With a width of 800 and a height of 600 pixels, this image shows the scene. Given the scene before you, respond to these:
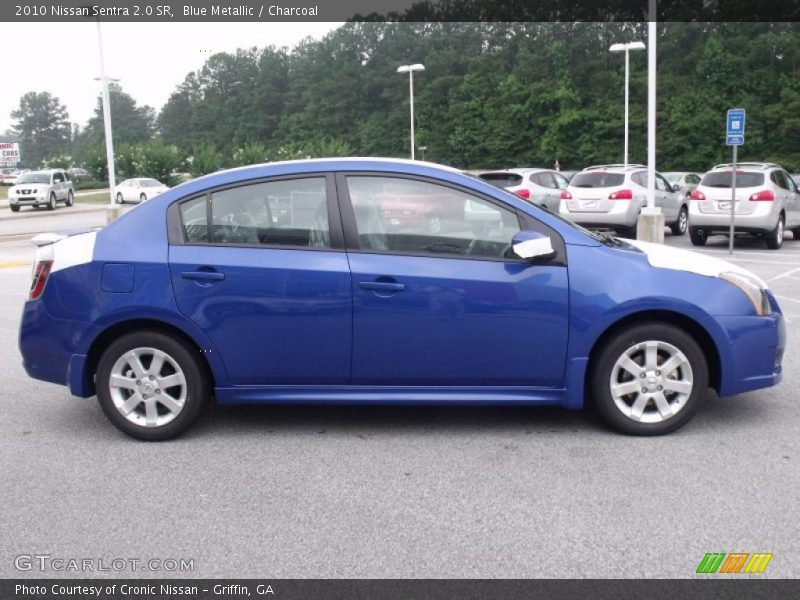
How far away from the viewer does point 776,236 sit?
16.5 metres

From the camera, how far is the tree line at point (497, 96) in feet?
210

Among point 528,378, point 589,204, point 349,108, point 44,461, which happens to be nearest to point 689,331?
point 528,378

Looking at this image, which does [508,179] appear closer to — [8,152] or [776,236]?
[776,236]

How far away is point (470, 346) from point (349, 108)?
8327cm

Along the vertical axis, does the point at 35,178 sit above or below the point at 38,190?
above

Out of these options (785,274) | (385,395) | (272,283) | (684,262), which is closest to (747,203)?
(785,274)

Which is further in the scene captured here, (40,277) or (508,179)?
(508,179)

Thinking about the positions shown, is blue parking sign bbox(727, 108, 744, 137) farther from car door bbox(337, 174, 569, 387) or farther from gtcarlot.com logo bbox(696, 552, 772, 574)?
gtcarlot.com logo bbox(696, 552, 772, 574)

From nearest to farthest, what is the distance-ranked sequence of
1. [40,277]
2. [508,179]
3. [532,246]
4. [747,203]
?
[532,246] < [40,277] < [747,203] < [508,179]

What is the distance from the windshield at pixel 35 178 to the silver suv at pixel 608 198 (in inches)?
1138

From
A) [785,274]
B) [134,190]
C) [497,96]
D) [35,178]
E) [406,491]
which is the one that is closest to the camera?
[406,491]

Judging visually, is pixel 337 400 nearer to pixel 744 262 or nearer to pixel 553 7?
pixel 744 262

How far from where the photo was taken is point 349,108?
281 ft

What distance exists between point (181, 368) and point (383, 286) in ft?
4.21
